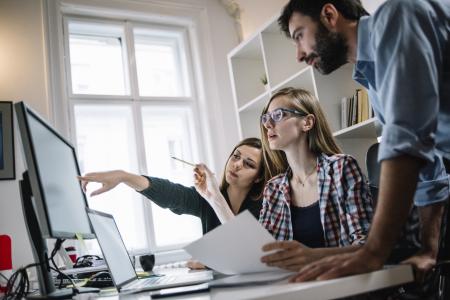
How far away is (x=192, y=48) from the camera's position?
12.1 feet

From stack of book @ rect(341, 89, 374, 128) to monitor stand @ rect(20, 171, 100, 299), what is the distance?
1.82m

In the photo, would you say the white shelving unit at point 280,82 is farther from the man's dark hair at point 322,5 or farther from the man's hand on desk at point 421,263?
the man's hand on desk at point 421,263

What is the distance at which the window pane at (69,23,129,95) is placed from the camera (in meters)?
3.31

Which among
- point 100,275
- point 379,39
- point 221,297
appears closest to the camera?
point 221,297

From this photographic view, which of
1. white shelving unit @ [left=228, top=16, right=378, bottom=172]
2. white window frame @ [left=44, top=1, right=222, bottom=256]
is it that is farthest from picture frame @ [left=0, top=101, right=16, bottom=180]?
white shelving unit @ [left=228, top=16, right=378, bottom=172]

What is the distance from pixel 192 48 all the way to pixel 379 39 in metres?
3.03

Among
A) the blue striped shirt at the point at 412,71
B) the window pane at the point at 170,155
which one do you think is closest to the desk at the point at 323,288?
the blue striped shirt at the point at 412,71

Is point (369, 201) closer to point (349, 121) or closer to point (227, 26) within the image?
point (349, 121)

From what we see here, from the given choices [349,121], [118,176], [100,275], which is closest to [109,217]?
[100,275]

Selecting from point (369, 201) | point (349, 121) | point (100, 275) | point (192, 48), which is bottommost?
point (100, 275)

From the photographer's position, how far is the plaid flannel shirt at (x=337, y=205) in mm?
1296

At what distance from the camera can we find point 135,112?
3.32 m

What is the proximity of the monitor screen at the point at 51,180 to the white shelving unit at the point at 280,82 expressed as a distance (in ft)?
5.19

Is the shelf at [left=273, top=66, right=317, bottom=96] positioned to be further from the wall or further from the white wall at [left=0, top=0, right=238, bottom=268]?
the wall
